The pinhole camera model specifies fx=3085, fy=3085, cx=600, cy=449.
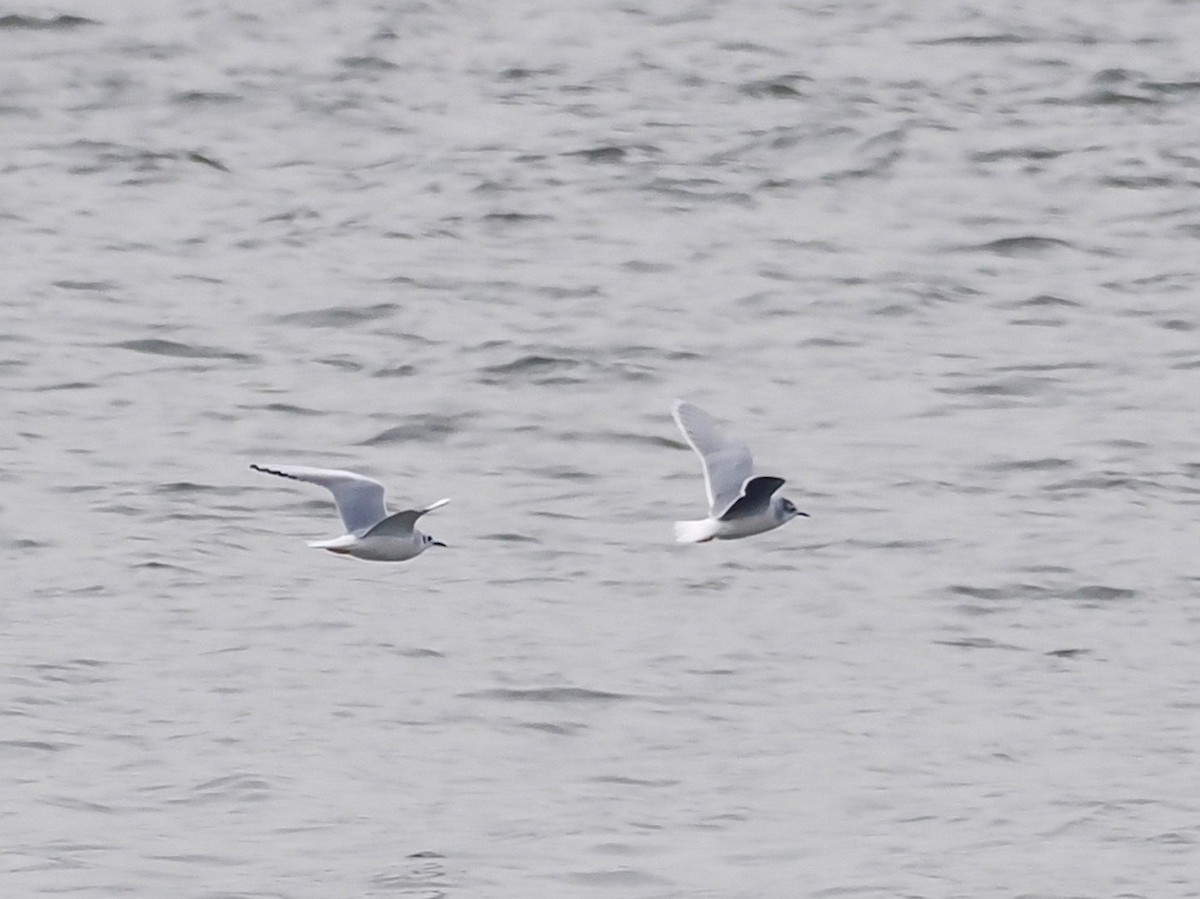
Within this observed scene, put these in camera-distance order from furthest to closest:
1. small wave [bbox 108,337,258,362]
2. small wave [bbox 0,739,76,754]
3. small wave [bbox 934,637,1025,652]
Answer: small wave [bbox 108,337,258,362] < small wave [bbox 934,637,1025,652] < small wave [bbox 0,739,76,754]

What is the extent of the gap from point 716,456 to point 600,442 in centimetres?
316

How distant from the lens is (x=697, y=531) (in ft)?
32.0

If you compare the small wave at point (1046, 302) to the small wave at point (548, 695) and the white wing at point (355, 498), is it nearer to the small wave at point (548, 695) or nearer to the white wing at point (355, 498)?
the small wave at point (548, 695)

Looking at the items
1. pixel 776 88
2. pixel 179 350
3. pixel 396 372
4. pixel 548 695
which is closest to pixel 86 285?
pixel 179 350

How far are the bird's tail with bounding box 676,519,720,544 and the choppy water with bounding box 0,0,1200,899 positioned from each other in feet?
3.05

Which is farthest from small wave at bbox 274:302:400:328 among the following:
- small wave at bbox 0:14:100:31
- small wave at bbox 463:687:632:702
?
small wave at bbox 0:14:100:31

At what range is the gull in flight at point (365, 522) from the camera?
962 centimetres

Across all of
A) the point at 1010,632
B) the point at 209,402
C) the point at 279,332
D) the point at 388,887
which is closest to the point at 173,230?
the point at 279,332

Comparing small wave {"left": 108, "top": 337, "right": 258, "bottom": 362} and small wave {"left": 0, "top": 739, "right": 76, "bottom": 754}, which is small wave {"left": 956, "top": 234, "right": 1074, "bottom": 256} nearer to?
small wave {"left": 108, "top": 337, "right": 258, "bottom": 362}

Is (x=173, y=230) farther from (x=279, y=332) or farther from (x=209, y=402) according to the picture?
(x=209, y=402)

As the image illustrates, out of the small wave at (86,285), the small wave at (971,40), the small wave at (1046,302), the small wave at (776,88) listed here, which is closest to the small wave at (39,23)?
the small wave at (776,88)

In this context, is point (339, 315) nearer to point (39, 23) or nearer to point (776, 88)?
point (776, 88)

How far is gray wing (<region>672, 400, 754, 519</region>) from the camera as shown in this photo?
33.4 feet

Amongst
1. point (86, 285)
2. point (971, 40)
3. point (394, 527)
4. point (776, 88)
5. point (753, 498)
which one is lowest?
point (86, 285)
